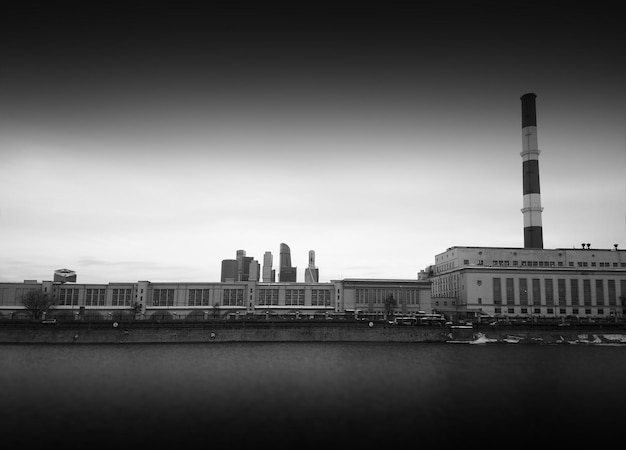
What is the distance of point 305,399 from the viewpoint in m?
39.1

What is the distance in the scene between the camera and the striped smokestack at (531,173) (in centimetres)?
13050

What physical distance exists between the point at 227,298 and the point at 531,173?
291ft

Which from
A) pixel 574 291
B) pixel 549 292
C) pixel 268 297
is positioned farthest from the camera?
pixel 268 297

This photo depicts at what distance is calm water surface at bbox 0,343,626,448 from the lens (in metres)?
30.1

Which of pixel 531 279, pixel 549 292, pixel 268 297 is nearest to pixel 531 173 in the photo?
pixel 531 279

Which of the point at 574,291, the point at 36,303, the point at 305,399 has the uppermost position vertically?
the point at 574,291

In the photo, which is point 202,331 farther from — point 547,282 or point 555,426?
point 547,282

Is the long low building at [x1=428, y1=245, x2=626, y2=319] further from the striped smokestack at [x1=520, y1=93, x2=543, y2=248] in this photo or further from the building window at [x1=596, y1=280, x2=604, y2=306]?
the striped smokestack at [x1=520, y1=93, x2=543, y2=248]

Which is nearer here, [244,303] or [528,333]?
[528,333]

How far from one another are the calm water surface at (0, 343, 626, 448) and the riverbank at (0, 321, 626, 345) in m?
20.9

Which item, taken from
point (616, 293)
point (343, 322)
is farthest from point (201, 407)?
point (616, 293)

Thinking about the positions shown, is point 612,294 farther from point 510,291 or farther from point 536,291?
point 510,291

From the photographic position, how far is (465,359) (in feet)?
209

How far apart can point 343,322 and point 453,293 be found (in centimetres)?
5210
